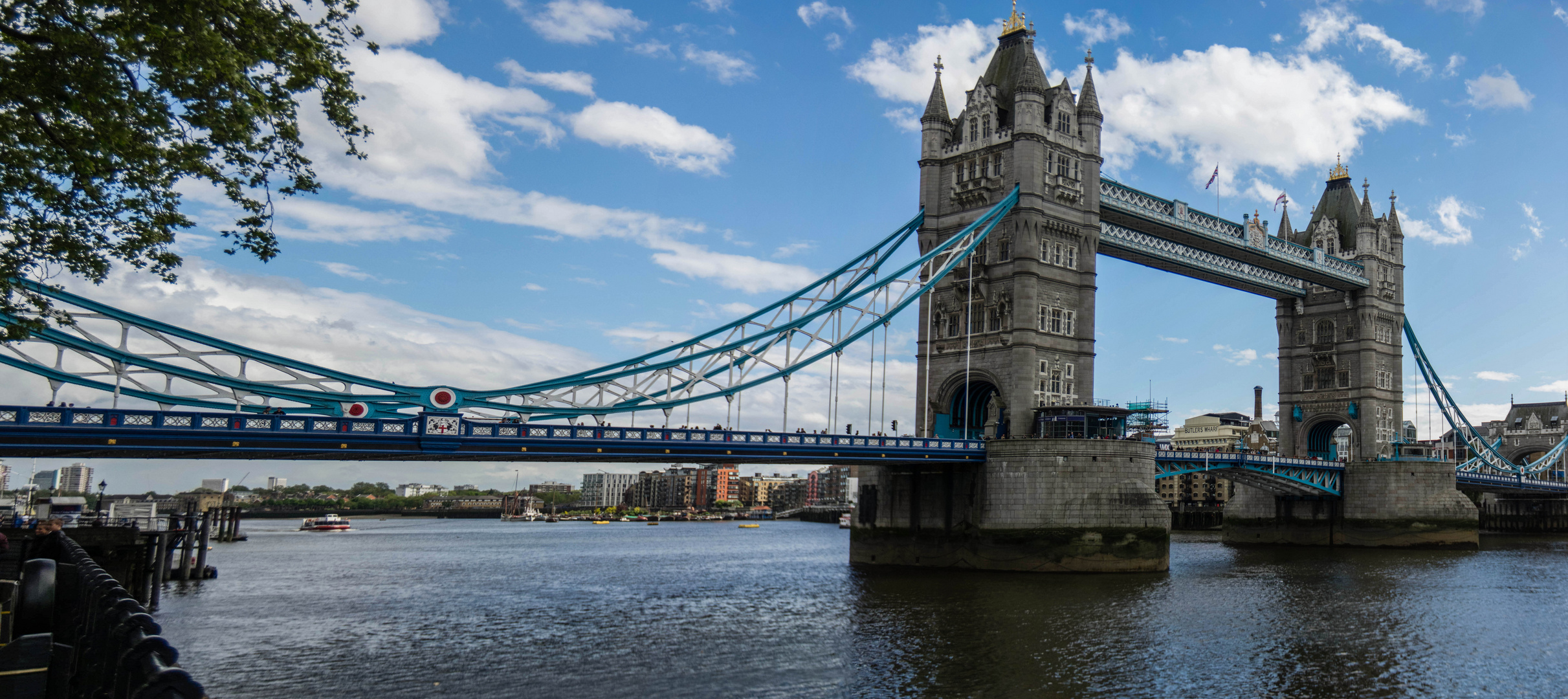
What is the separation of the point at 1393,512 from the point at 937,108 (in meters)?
42.1

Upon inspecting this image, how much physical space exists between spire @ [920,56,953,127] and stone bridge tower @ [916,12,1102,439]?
0.26ft

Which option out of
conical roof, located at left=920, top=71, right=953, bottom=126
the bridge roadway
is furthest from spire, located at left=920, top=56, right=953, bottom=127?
the bridge roadway

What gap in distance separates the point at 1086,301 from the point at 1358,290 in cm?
3520

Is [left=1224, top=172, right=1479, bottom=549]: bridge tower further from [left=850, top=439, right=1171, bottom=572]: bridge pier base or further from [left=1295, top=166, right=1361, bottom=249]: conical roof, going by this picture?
[left=850, top=439, right=1171, bottom=572]: bridge pier base

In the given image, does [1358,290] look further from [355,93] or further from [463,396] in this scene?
[355,93]

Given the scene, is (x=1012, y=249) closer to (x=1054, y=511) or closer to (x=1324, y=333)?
(x=1054, y=511)

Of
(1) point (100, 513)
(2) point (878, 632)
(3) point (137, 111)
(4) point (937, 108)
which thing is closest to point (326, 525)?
(1) point (100, 513)

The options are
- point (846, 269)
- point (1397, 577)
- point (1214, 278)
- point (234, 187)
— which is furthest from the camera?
point (1214, 278)

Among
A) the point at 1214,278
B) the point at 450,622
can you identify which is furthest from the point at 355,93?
the point at 1214,278

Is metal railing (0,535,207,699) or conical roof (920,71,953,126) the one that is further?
conical roof (920,71,953,126)

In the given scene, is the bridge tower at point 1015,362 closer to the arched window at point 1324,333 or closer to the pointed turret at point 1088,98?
the pointed turret at point 1088,98

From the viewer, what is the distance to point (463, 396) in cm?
3706

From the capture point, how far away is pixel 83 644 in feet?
28.0

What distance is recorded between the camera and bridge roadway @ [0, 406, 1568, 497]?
29906 mm
